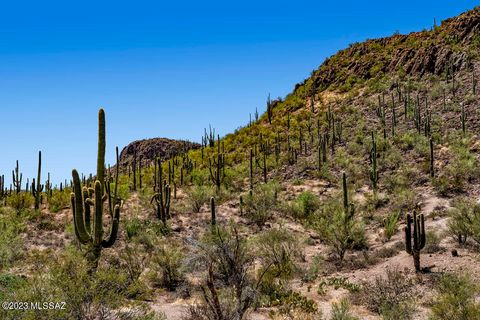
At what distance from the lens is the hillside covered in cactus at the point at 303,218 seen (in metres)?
11.4

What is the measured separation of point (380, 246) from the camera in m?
19.5

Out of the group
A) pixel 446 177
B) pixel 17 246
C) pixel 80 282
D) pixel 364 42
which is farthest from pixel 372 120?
pixel 80 282

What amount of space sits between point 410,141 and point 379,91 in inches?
547

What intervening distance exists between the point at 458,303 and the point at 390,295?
3153mm

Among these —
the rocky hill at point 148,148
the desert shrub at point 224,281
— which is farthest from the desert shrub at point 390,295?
the rocky hill at point 148,148

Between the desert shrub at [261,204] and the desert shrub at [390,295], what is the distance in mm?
10268

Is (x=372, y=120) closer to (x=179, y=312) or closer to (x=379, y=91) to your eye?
(x=379, y=91)

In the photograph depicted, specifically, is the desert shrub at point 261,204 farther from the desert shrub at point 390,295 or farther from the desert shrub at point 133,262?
the desert shrub at point 390,295

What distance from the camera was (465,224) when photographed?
1695cm

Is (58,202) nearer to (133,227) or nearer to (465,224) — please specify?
(133,227)

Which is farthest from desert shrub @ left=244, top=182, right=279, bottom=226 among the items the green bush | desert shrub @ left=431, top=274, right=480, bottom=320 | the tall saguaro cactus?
desert shrub @ left=431, top=274, right=480, bottom=320

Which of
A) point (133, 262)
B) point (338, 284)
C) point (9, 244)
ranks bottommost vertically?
point (338, 284)

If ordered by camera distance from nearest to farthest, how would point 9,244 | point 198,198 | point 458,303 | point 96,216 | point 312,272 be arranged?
point 458,303 < point 96,216 < point 312,272 < point 9,244 < point 198,198

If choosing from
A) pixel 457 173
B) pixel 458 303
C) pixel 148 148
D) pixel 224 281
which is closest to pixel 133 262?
pixel 224 281
